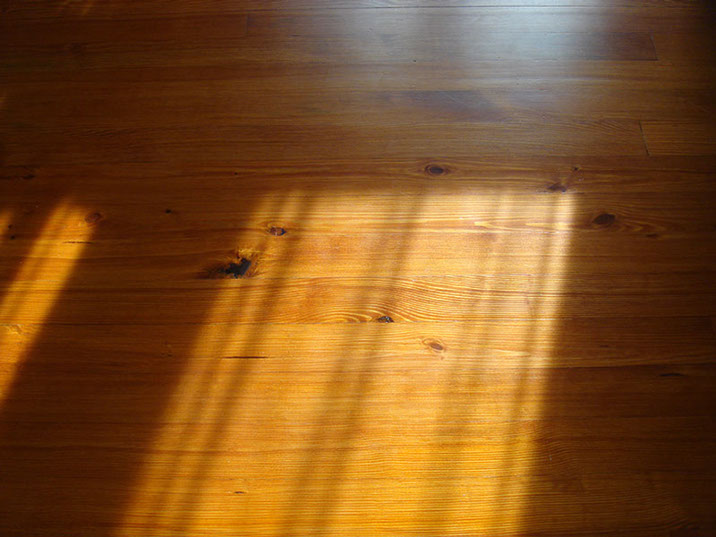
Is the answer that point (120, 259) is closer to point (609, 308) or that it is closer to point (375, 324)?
point (375, 324)

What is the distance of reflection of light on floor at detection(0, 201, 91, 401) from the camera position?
1.33 m

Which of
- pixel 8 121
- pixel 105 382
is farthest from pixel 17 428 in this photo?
pixel 8 121

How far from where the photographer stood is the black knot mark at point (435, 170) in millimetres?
1535

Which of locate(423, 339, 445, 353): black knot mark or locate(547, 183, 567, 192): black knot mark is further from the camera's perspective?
locate(547, 183, 567, 192): black knot mark

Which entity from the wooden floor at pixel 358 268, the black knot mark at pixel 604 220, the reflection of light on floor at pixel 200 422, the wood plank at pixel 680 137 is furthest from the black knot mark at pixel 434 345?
the wood plank at pixel 680 137

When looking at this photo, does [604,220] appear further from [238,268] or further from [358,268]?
[238,268]

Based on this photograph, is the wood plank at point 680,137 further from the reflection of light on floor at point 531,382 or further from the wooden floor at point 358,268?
the reflection of light on floor at point 531,382

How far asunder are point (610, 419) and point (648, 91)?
0.95 m

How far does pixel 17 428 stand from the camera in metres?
1.23

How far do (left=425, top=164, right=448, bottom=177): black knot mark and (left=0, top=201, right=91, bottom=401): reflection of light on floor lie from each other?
0.83m

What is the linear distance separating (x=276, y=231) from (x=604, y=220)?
0.77 metres

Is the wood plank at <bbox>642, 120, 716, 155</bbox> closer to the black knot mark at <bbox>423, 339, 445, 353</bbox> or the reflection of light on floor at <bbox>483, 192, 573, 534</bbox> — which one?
the reflection of light on floor at <bbox>483, 192, 573, 534</bbox>

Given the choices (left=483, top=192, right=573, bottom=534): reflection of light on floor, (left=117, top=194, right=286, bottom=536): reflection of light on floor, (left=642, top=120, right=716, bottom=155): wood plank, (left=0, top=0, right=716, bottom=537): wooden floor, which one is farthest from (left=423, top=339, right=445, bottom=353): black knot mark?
(left=642, top=120, right=716, bottom=155): wood plank

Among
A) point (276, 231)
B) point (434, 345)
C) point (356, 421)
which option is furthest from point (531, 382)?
point (276, 231)
